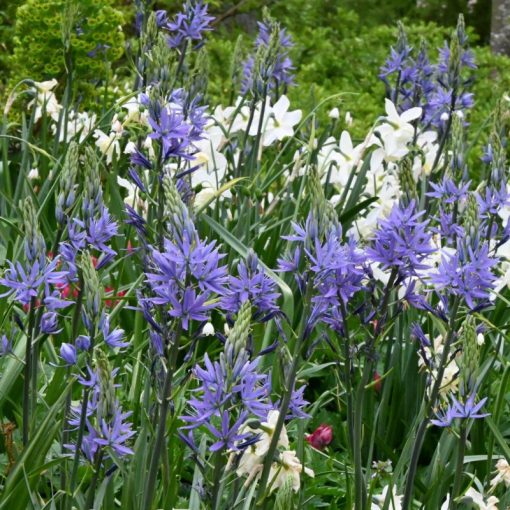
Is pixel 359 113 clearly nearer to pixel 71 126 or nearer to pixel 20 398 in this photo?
pixel 71 126

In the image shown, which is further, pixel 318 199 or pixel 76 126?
pixel 76 126

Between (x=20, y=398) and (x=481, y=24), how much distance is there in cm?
1010

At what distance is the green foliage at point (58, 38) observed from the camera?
17.1 feet

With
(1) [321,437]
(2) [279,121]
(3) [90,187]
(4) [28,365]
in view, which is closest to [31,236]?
(3) [90,187]

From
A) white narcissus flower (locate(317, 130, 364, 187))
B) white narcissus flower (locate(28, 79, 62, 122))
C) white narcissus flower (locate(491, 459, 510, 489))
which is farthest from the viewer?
white narcissus flower (locate(28, 79, 62, 122))

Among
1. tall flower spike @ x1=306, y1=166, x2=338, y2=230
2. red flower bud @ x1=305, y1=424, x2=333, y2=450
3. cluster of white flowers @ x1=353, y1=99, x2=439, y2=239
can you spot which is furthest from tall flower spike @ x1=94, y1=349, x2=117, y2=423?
cluster of white flowers @ x1=353, y1=99, x2=439, y2=239

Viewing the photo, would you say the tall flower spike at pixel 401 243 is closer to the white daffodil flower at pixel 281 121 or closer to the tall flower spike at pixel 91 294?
the tall flower spike at pixel 91 294

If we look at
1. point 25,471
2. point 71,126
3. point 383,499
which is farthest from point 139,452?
point 71,126

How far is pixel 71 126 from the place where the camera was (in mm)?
4777

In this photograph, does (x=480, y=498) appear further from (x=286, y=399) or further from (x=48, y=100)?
(x=48, y=100)

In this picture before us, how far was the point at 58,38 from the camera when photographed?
17.3 ft

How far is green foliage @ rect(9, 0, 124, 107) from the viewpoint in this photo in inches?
205

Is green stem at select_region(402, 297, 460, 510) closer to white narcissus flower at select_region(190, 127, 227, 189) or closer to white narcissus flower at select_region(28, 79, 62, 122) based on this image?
white narcissus flower at select_region(190, 127, 227, 189)

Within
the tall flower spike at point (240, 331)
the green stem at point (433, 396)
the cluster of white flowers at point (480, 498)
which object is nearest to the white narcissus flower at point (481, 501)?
the cluster of white flowers at point (480, 498)
